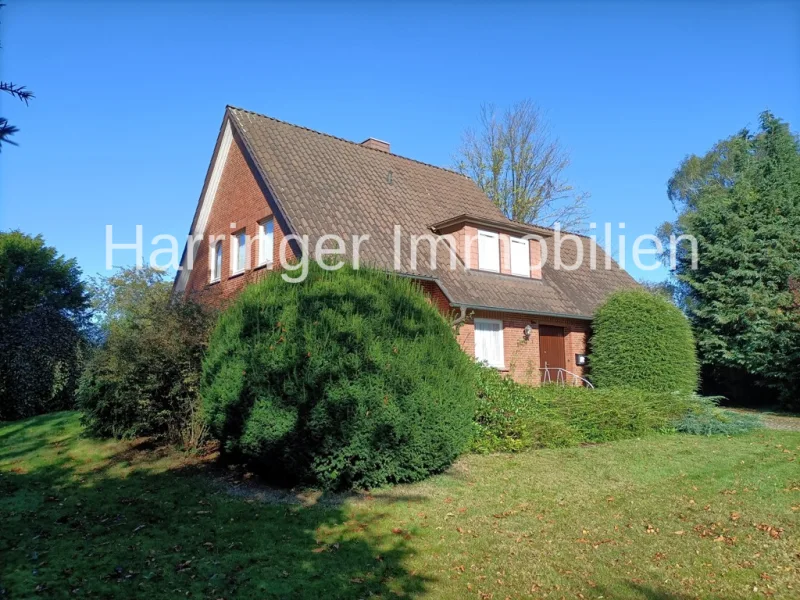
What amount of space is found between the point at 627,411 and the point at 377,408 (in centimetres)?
679

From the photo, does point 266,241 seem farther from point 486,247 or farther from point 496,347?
point 496,347

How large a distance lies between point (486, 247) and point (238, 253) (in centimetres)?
708

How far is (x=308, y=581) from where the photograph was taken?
4938 mm

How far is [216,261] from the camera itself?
1808 centimetres

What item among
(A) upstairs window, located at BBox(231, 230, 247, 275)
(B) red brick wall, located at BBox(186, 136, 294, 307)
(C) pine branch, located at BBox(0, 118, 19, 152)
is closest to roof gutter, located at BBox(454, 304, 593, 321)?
(B) red brick wall, located at BBox(186, 136, 294, 307)

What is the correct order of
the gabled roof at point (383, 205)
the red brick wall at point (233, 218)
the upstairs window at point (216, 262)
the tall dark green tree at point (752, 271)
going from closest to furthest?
the gabled roof at point (383, 205) → the red brick wall at point (233, 218) → the upstairs window at point (216, 262) → the tall dark green tree at point (752, 271)

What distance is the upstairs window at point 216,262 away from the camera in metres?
17.8

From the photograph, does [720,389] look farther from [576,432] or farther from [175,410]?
[175,410]

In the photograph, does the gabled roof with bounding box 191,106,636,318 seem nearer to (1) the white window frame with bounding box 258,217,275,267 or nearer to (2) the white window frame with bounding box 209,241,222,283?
(1) the white window frame with bounding box 258,217,275,267

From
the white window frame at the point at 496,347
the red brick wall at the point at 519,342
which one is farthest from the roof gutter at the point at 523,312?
the white window frame at the point at 496,347

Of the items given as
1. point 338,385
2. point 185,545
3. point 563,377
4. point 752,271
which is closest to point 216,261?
point 563,377

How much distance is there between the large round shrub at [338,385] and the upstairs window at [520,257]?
32.6 ft

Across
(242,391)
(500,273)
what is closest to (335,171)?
(500,273)

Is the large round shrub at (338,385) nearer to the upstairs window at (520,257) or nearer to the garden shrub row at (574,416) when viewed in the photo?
the garden shrub row at (574,416)
